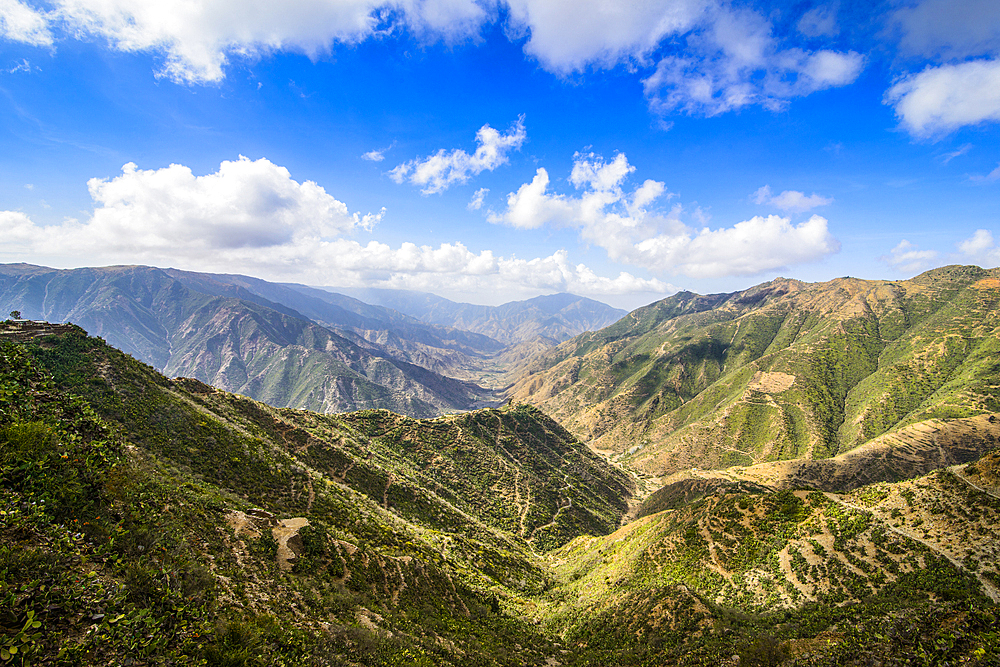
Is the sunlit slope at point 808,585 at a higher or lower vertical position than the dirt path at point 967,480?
lower

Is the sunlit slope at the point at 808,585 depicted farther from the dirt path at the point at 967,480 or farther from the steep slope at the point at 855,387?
the steep slope at the point at 855,387

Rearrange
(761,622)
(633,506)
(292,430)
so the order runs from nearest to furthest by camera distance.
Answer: (761,622), (292,430), (633,506)

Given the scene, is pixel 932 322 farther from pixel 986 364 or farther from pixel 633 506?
pixel 633 506

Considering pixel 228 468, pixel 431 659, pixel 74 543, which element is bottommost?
pixel 431 659

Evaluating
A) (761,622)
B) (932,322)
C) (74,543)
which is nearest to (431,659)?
(74,543)

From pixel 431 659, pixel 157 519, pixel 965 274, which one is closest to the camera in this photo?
pixel 157 519

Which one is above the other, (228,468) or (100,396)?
(100,396)

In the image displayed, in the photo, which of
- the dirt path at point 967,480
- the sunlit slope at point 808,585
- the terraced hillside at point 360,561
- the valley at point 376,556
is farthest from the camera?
the dirt path at point 967,480

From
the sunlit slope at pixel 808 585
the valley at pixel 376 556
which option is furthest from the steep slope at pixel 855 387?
the sunlit slope at pixel 808 585

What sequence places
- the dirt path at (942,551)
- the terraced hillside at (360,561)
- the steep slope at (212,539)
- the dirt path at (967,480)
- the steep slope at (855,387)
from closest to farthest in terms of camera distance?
the steep slope at (212,539) → the terraced hillside at (360,561) → the dirt path at (942,551) → the dirt path at (967,480) → the steep slope at (855,387)

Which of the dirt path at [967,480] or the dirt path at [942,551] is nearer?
the dirt path at [942,551]
